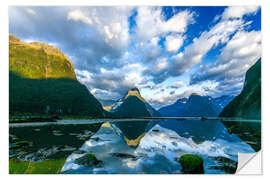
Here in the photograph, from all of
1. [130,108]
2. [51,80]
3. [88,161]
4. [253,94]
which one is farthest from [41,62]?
[253,94]

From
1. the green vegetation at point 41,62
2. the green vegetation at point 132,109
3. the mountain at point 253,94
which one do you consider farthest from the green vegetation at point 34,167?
the green vegetation at point 132,109

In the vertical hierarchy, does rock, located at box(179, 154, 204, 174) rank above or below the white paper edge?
above

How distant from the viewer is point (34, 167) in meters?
6.61

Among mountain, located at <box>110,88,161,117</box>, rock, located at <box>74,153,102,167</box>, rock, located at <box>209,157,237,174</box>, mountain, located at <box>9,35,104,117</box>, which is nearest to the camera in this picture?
rock, located at <box>209,157,237,174</box>

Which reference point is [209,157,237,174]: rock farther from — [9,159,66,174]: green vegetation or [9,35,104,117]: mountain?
[9,35,104,117]: mountain

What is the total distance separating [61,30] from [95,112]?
96304mm

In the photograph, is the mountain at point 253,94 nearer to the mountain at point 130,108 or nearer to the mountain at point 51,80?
the mountain at point 51,80

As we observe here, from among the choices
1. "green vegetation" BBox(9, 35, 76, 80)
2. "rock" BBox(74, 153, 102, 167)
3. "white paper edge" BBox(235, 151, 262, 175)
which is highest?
"green vegetation" BBox(9, 35, 76, 80)

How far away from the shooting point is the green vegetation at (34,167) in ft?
21.2

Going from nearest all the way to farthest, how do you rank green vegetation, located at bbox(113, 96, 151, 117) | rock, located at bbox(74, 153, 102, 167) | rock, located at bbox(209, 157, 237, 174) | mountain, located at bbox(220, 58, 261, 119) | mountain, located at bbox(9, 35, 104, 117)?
rock, located at bbox(209, 157, 237, 174) < rock, located at bbox(74, 153, 102, 167) < mountain, located at bbox(220, 58, 261, 119) < mountain, located at bbox(9, 35, 104, 117) < green vegetation, located at bbox(113, 96, 151, 117)

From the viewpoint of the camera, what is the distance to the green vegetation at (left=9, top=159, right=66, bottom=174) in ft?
21.2

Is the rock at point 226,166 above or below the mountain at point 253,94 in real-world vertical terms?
below

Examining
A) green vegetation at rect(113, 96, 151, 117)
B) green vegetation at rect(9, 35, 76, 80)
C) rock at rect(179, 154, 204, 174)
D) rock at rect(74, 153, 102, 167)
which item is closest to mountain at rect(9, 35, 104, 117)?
green vegetation at rect(9, 35, 76, 80)
